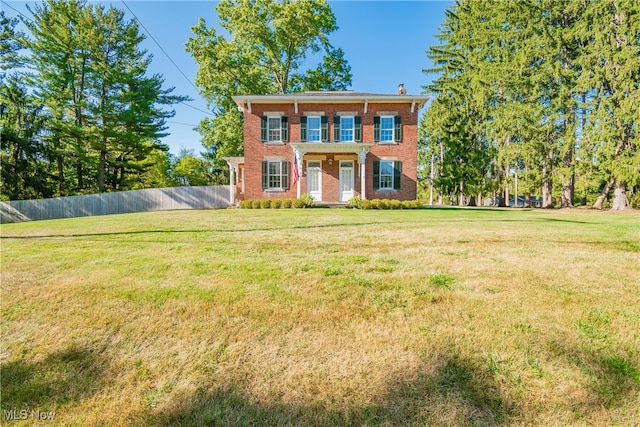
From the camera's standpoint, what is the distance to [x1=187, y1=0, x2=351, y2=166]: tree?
21.5 metres

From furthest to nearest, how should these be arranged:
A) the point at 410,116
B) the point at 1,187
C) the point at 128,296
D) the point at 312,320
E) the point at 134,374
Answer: the point at 1,187 < the point at 410,116 < the point at 128,296 < the point at 312,320 < the point at 134,374

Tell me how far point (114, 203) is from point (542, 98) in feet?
94.2

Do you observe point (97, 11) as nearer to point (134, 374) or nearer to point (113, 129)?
point (113, 129)

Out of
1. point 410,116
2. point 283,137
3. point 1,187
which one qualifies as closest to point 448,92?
point 410,116

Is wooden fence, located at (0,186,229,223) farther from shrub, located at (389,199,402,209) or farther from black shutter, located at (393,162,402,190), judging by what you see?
shrub, located at (389,199,402,209)

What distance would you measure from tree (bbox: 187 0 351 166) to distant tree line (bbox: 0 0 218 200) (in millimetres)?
5350

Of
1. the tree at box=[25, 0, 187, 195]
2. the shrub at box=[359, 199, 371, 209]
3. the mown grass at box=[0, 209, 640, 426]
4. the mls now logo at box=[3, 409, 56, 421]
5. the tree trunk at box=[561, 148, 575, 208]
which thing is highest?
the tree at box=[25, 0, 187, 195]

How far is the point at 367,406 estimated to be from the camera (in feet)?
6.50

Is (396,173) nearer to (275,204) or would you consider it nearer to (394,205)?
(394,205)

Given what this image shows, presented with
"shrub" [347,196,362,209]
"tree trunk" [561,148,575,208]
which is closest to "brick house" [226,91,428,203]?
"shrub" [347,196,362,209]

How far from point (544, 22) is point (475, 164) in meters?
9.10

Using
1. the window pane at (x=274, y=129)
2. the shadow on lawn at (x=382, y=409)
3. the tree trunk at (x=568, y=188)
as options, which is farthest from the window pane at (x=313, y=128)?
the shadow on lawn at (x=382, y=409)

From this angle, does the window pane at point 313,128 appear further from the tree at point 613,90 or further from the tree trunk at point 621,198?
the tree trunk at point 621,198

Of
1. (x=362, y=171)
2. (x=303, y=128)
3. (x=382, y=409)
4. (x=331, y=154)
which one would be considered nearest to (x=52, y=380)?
(x=382, y=409)
